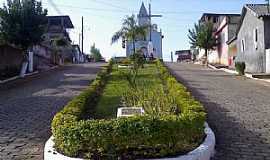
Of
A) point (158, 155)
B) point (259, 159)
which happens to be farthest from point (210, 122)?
point (158, 155)

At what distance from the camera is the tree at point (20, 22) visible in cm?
2797

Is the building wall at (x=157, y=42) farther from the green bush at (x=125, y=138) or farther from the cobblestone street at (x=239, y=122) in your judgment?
the green bush at (x=125, y=138)

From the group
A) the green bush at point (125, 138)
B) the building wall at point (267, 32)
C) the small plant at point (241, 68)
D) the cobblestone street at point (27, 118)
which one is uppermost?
the building wall at point (267, 32)

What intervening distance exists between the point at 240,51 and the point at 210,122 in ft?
88.5

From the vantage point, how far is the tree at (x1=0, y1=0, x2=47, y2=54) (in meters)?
28.0

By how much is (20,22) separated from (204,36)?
24.7 m

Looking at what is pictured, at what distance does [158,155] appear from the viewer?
6.90 metres

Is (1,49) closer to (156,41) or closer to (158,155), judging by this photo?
(158,155)

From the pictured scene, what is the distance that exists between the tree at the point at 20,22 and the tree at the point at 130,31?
6.32m

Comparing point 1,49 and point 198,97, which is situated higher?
point 1,49

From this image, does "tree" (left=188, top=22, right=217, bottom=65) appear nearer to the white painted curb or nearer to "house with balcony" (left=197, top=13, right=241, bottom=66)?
"house with balcony" (left=197, top=13, right=241, bottom=66)

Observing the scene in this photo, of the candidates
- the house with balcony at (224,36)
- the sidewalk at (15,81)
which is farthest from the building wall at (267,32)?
the sidewalk at (15,81)

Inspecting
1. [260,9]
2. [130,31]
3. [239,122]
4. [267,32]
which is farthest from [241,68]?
[239,122]

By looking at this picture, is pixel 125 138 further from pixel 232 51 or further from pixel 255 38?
pixel 232 51
